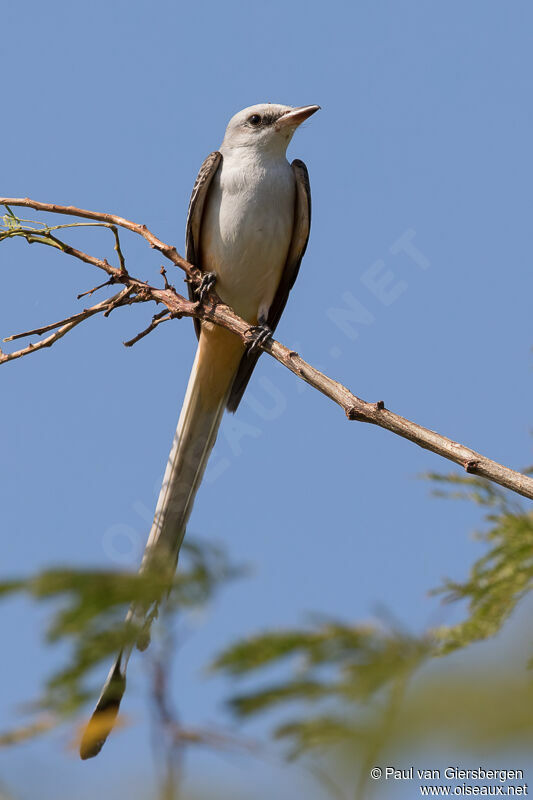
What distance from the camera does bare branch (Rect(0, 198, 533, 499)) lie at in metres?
2.96

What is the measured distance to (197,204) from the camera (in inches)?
265

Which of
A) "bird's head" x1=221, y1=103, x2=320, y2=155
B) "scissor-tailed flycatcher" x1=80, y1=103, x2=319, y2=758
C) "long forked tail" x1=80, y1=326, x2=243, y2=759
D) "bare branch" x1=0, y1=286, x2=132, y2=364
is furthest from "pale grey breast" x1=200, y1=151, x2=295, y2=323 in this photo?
"bare branch" x1=0, y1=286, x2=132, y2=364

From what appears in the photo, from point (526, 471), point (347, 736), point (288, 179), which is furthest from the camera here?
point (288, 179)

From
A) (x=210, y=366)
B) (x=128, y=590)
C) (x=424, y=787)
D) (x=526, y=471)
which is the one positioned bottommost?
(x=424, y=787)

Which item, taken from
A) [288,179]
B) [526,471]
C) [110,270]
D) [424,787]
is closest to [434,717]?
[424,787]

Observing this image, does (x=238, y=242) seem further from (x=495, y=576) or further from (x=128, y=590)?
(x=128, y=590)

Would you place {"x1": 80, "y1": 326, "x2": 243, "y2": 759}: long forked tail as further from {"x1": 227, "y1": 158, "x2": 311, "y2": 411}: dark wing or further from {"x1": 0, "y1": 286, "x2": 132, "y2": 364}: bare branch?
{"x1": 0, "y1": 286, "x2": 132, "y2": 364}: bare branch

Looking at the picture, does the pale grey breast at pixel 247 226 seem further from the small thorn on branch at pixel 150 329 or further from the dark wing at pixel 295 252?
the small thorn on branch at pixel 150 329

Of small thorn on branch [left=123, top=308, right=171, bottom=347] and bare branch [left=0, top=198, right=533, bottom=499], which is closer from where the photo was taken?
bare branch [left=0, top=198, right=533, bottom=499]

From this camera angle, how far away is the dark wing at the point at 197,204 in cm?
673

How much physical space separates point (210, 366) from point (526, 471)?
3.58m

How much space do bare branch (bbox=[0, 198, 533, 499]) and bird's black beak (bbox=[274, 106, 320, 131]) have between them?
7.44 feet

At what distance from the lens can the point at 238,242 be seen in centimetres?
657

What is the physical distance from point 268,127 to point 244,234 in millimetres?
986
